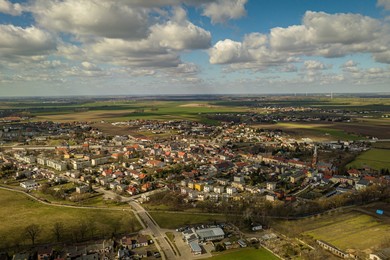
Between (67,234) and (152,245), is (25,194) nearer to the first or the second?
(67,234)

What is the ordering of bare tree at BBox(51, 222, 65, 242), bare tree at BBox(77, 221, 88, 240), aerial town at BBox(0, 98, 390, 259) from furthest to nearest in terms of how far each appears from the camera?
bare tree at BBox(77, 221, 88, 240) < bare tree at BBox(51, 222, 65, 242) < aerial town at BBox(0, 98, 390, 259)

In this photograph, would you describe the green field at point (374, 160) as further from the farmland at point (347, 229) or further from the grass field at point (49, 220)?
the grass field at point (49, 220)

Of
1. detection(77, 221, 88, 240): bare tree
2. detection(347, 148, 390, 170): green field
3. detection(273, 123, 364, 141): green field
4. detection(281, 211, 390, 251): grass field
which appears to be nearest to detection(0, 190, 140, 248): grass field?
detection(77, 221, 88, 240): bare tree

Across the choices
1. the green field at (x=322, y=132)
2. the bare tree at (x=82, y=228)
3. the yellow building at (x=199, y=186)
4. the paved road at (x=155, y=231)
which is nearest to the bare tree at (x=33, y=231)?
the bare tree at (x=82, y=228)

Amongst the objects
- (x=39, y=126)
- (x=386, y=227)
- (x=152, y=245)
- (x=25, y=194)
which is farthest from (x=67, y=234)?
(x=39, y=126)

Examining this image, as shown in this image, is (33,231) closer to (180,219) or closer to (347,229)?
(180,219)

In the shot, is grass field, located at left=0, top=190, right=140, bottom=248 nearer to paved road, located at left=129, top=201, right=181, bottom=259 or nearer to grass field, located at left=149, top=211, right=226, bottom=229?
paved road, located at left=129, top=201, right=181, bottom=259
